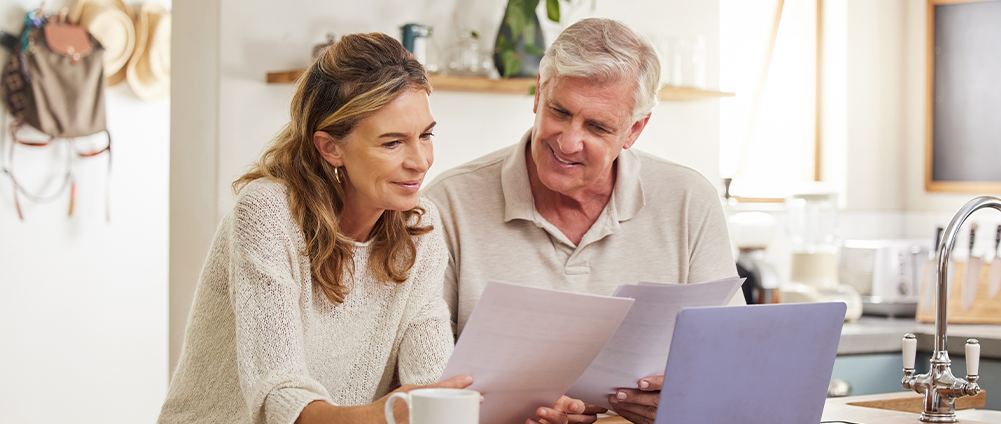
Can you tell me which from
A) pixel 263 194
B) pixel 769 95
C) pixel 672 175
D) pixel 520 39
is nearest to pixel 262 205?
pixel 263 194

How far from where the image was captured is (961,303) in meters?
2.97

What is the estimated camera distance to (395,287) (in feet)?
4.77

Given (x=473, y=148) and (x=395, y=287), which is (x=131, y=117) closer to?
(x=473, y=148)

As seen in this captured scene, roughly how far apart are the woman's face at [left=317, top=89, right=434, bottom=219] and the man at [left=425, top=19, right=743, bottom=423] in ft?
1.03

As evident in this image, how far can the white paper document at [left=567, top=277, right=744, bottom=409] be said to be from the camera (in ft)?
3.84

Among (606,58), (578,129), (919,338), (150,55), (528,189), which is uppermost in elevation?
(150,55)

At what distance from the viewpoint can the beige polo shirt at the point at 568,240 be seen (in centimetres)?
164

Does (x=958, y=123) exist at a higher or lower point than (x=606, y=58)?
higher

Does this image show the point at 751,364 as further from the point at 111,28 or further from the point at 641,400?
the point at 111,28

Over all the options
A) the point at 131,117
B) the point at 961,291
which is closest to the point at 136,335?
the point at 131,117

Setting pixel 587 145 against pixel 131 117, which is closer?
pixel 587 145

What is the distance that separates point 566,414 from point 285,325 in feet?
1.32

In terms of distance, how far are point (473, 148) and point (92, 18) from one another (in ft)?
6.51

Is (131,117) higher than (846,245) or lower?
higher
